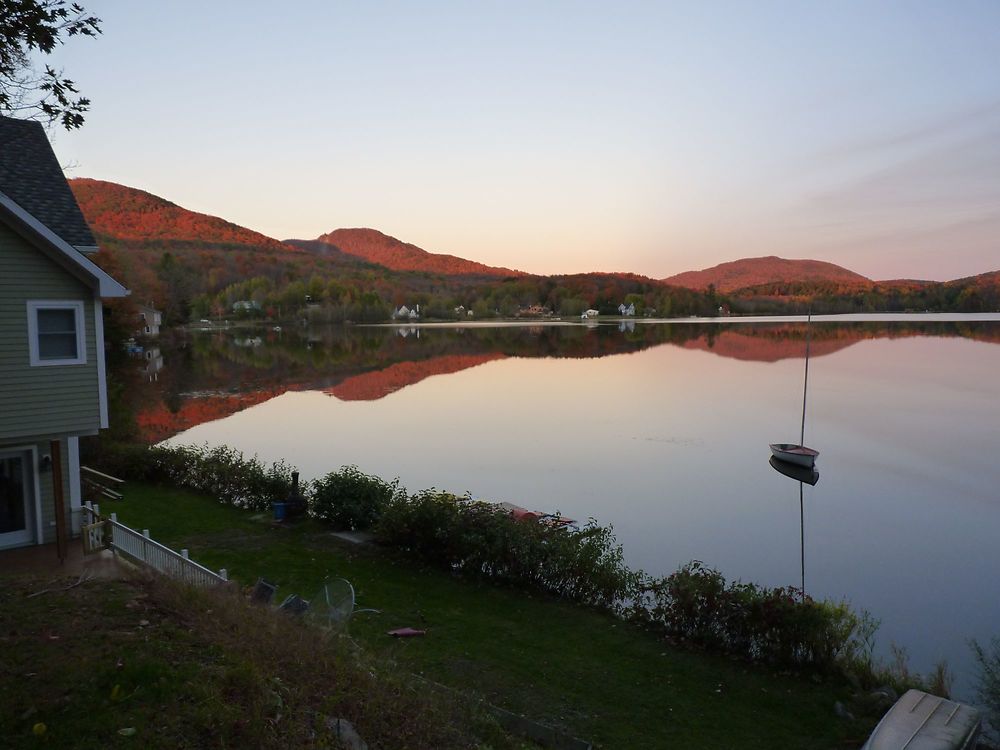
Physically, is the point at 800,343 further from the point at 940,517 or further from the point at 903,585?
the point at 903,585

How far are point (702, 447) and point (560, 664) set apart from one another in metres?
23.5

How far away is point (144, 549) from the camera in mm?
11719

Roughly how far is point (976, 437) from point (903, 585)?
23277 millimetres

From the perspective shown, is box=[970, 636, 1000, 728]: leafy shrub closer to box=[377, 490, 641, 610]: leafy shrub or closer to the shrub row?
the shrub row

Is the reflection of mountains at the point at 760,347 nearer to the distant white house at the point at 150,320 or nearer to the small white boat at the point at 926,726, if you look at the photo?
the distant white house at the point at 150,320

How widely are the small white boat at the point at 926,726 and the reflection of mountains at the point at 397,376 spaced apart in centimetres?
4009

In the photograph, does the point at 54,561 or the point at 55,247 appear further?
the point at 54,561

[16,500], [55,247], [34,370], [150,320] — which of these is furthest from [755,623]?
[150,320]

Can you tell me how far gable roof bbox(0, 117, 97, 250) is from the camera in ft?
44.4

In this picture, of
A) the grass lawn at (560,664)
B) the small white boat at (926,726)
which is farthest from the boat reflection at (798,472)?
the small white boat at (926,726)

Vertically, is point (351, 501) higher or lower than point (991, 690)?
higher

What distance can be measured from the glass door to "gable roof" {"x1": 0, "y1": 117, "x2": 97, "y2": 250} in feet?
13.8

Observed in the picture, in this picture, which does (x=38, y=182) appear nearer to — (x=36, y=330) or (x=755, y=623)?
(x=36, y=330)

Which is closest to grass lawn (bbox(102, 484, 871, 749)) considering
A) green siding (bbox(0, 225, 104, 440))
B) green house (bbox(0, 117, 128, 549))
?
green house (bbox(0, 117, 128, 549))
